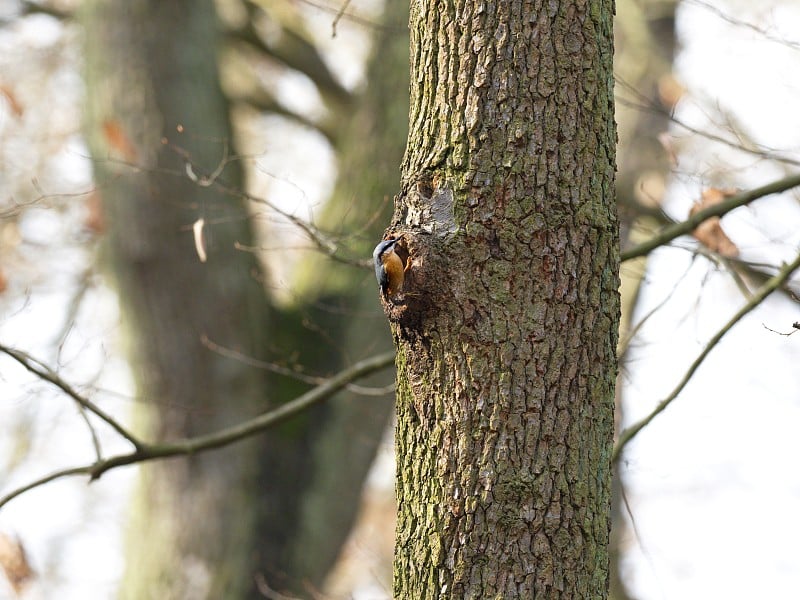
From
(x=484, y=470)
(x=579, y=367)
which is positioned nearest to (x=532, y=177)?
(x=579, y=367)

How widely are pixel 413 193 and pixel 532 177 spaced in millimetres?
232

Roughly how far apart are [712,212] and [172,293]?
8.07ft

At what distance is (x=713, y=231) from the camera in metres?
2.97

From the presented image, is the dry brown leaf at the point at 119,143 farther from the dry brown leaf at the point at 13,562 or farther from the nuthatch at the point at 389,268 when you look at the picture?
the nuthatch at the point at 389,268

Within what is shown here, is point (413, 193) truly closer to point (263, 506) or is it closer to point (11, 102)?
point (11, 102)

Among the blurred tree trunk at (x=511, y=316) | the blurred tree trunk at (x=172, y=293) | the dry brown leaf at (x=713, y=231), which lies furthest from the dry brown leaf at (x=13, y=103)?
the dry brown leaf at (x=713, y=231)

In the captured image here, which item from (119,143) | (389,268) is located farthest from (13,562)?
(119,143)

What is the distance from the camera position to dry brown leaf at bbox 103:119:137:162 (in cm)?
405

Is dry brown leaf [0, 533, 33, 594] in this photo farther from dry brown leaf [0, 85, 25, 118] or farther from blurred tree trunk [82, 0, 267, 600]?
blurred tree trunk [82, 0, 267, 600]

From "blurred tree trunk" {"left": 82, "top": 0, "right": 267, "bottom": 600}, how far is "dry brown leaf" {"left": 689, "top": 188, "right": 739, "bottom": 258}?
79.6 inches

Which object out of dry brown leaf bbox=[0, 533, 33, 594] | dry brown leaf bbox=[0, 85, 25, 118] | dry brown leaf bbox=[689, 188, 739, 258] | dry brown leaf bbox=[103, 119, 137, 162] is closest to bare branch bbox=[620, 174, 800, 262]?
dry brown leaf bbox=[689, 188, 739, 258]

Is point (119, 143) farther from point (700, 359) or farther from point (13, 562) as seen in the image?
point (700, 359)

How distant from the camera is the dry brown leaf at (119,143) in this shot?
4.05 metres

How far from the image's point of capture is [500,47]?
1.75 meters
